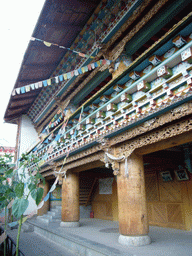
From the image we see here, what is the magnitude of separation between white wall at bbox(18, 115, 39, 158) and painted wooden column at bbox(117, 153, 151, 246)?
40.8ft

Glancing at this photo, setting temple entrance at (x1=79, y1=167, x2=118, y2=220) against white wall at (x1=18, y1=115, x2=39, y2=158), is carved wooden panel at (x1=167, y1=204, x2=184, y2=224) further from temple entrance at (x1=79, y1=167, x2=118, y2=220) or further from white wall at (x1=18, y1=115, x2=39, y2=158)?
white wall at (x1=18, y1=115, x2=39, y2=158)

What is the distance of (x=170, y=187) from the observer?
811cm

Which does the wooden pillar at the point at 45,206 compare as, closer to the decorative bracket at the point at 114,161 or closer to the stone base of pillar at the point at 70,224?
the stone base of pillar at the point at 70,224

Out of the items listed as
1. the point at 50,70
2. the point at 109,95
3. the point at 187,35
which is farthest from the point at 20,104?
the point at 187,35

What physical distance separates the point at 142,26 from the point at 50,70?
241 inches

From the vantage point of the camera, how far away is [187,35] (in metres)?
4.08

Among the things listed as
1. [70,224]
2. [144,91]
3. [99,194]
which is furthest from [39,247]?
[144,91]

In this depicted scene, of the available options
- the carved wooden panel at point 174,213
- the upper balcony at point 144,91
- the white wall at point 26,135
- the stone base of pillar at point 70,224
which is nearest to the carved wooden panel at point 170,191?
the carved wooden panel at point 174,213

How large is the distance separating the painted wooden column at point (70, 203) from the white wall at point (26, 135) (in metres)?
8.43

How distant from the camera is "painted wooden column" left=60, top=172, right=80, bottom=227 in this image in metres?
8.49

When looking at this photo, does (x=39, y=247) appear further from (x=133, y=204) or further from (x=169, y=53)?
(x=169, y=53)

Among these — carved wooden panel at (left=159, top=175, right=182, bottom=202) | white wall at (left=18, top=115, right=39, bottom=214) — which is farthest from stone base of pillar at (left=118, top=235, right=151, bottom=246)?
white wall at (left=18, top=115, right=39, bottom=214)

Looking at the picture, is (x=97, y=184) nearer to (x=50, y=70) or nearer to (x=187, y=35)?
(x=50, y=70)

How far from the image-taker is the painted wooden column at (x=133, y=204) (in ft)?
16.2
